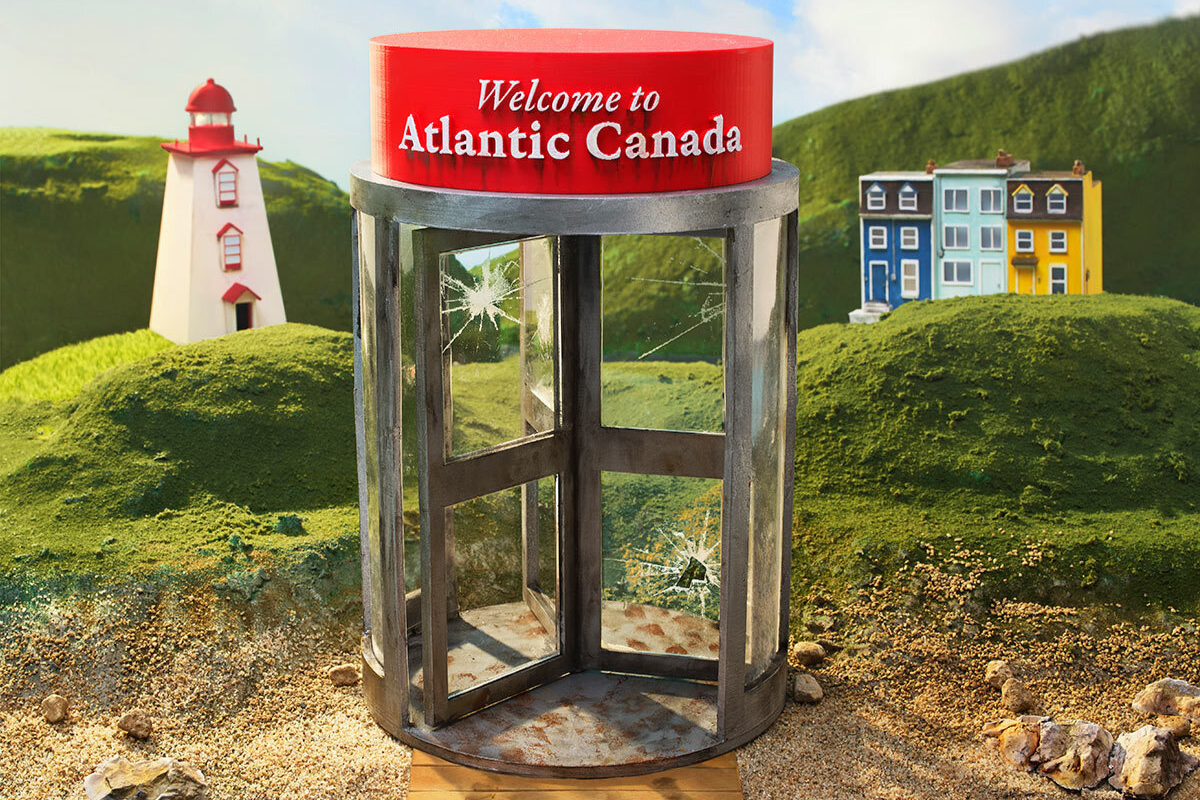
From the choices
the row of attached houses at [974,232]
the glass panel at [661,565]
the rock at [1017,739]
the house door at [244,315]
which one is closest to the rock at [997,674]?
the rock at [1017,739]

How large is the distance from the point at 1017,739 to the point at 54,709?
6.93 m

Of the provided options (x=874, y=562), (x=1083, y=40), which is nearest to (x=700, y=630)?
(x=874, y=562)

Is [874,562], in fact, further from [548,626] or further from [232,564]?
[232,564]

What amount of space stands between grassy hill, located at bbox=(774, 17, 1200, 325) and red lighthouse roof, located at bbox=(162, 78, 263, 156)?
11.6 meters

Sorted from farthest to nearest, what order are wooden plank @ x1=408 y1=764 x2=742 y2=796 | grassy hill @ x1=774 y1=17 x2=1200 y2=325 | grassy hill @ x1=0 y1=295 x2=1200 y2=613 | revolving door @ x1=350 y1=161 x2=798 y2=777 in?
grassy hill @ x1=774 y1=17 x2=1200 y2=325
grassy hill @ x1=0 y1=295 x2=1200 y2=613
wooden plank @ x1=408 y1=764 x2=742 y2=796
revolving door @ x1=350 y1=161 x2=798 y2=777

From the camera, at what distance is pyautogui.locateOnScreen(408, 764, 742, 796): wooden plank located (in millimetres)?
9773

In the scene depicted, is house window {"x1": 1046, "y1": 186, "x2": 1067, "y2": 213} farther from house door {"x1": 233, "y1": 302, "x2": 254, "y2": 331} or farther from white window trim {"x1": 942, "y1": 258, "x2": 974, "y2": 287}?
house door {"x1": 233, "y1": 302, "x2": 254, "y2": 331}

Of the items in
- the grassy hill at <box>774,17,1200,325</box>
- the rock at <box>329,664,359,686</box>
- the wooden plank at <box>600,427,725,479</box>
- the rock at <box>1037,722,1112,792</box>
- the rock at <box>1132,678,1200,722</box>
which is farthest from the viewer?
the grassy hill at <box>774,17,1200,325</box>

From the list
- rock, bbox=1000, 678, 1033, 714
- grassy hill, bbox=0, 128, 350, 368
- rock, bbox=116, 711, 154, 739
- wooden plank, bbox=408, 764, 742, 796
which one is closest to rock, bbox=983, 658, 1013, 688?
rock, bbox=1000, 678, 1033, 714

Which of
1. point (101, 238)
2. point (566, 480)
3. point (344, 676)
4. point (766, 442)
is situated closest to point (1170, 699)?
point (766, 442)

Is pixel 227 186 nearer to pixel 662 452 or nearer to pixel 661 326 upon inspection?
pixel 661 326

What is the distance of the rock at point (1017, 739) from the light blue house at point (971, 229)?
14297 millimetres

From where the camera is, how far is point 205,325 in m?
23.8

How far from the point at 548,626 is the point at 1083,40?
28.3 m
